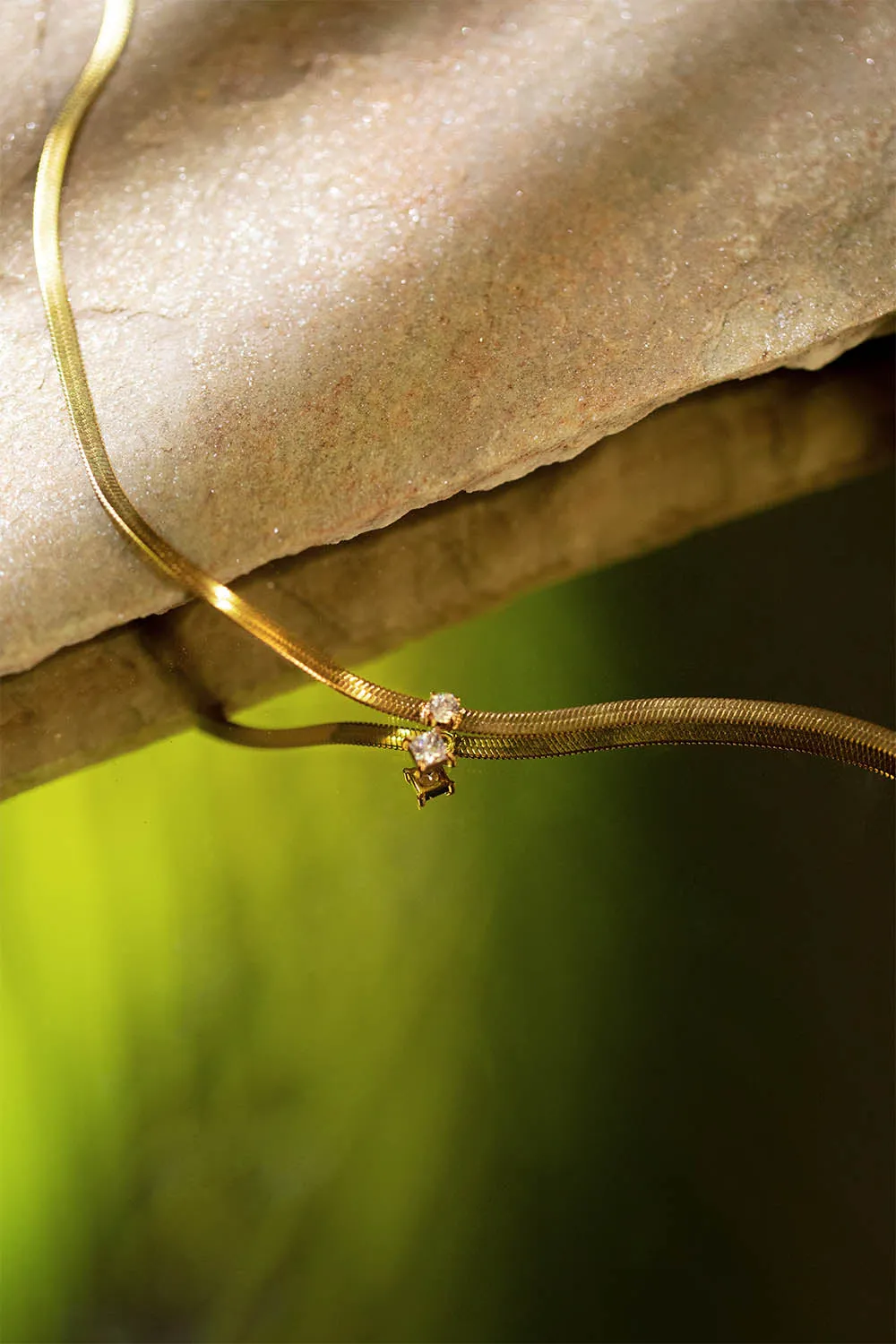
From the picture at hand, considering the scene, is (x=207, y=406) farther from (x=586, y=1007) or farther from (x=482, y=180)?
(x=586, y=1007)

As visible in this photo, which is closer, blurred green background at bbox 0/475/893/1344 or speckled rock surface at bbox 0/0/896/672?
blurred green background at bbox 0/475/893/1344

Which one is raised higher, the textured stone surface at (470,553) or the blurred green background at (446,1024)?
the textured stone surface at (470,553)

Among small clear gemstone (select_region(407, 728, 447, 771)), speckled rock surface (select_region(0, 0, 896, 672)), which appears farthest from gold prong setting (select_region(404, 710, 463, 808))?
speckled rock surface (select_region(0, 0, 896, 672))

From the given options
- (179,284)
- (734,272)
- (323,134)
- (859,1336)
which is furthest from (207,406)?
(859,1336)

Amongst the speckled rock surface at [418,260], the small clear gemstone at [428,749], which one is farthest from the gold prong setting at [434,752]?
the speckled rock surface at [418,260]

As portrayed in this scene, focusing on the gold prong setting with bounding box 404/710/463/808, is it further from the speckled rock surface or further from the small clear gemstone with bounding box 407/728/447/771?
the speckled rock surface

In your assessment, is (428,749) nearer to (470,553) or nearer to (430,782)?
(430,782)

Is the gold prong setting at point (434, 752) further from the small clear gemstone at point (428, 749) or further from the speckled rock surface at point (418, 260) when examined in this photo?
the speckled rock surface at point (418, 260)
